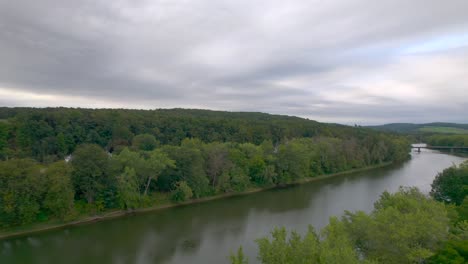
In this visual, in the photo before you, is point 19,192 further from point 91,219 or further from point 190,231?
point 190,231

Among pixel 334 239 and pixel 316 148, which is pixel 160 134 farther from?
pixel 334 239

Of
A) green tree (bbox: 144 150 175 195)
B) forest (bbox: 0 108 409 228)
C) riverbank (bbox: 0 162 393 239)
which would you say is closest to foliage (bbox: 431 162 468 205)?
forest (bbox: 0 108 409 228)

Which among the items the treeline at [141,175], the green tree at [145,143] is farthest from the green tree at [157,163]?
the green tree at [145,143]

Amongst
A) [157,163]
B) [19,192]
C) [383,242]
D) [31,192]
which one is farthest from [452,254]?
[19,192]

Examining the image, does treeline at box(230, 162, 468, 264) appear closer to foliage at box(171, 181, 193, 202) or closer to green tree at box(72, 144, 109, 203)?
foliage at box(171, 181, 193, 202)

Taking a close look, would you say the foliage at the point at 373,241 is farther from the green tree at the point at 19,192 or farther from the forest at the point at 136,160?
the green tree at the point at 19,192

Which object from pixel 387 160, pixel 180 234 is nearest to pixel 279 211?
pixel 180 234
